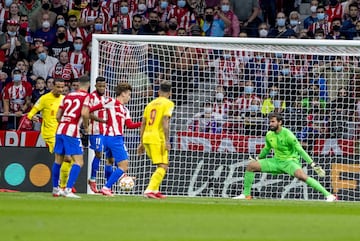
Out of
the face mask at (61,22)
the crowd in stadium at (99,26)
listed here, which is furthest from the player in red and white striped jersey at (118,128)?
the face mask at (61,22)

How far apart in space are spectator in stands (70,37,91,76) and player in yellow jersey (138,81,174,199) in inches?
309

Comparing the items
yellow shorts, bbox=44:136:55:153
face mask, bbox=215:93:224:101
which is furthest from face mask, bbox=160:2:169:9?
yellow shorts, bbox=44:136:55:153

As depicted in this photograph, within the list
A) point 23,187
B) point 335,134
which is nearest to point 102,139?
point 23,187

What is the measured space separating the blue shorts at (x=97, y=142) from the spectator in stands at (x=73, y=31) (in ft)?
24.0

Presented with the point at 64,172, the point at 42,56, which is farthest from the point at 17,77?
the point at 64,172

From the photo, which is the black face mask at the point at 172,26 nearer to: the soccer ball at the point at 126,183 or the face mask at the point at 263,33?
the face mask at the point at 263,33

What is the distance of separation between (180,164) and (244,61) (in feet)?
8.21

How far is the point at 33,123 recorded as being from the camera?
84.3 feet

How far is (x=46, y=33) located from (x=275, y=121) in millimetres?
8636

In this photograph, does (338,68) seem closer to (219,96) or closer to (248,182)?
(219,96)

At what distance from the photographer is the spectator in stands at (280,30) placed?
2714 centimetres

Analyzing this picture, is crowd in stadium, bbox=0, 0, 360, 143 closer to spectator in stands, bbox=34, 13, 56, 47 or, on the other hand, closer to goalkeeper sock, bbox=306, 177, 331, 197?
spectator in stands, bbox=34, 13, 56, 47

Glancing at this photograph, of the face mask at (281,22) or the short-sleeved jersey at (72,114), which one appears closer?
the short-sleeved jersey at (72,114)

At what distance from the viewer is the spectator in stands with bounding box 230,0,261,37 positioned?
2834 cm
